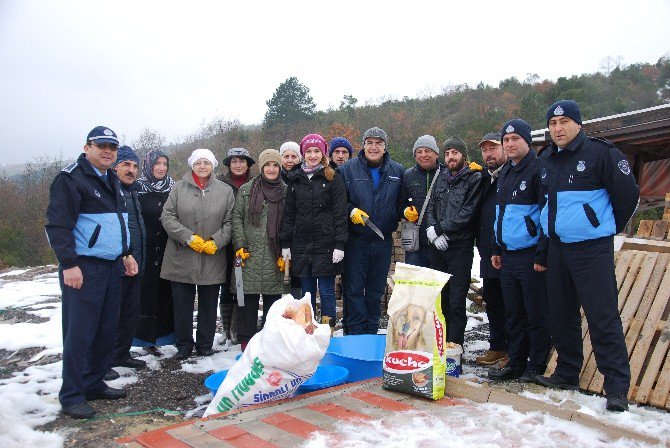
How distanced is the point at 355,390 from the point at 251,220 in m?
2.10

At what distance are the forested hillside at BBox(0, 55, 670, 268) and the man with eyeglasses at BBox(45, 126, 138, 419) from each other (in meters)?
15.0

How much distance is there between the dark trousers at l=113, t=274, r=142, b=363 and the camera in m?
4.17

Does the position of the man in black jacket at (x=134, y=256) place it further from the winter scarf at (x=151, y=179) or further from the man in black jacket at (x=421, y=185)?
the man in black jacket at (x=421, y=185)

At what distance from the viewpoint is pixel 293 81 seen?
29297 mm

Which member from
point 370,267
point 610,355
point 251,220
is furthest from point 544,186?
point 251,220

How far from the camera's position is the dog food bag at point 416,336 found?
8.91 feet

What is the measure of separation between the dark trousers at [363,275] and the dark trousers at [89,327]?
193 centimetres

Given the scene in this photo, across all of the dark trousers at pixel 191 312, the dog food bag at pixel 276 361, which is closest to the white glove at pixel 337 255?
the dark trousers at pixel 191 312

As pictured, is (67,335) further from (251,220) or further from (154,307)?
(251,220)

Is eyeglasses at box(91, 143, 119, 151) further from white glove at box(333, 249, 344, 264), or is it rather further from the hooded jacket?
the hooded jacket

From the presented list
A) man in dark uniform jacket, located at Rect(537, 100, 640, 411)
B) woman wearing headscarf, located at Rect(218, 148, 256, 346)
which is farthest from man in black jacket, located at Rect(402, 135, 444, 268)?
woman wearing headscarf, located at Rect(218, 148, 256, 346)

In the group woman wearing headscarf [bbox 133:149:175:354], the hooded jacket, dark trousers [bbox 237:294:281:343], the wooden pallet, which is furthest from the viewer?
woman wearing headscarf [bbox 133:149:175:354]

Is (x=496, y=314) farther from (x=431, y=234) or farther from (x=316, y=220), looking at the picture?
(x=316, y=220)

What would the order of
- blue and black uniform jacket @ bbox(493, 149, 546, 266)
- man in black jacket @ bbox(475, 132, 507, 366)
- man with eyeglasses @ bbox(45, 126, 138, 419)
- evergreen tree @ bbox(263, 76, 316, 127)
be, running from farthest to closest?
1. evergreen tree @ bbox(263, 76, 316, 127)
2. man in black jacket @ bbox(475, 132, 507, 366)
3. blue and black uniform jacket @ bbox(493, 149, 546, 266)
4. man with eyeglasses @ bbox(45, 126, 138, 419)
